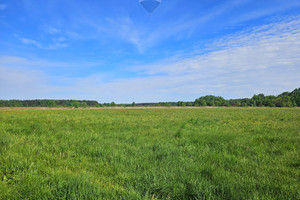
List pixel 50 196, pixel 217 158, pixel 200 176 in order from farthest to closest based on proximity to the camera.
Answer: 1. pixel 217 158
2. pixel 200 176
3. pixel 50 196

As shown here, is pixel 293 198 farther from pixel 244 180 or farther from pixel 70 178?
pixel 70 178

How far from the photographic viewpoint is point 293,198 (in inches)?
104

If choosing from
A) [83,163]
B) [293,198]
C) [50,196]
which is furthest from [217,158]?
[50,196]

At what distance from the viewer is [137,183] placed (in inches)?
120

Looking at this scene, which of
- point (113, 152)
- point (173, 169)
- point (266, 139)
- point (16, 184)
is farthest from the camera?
point (266, 139)

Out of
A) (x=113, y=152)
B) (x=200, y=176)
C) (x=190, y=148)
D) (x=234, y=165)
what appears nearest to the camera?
(x=200, y=176)

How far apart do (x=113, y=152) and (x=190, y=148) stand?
2458 millimetres


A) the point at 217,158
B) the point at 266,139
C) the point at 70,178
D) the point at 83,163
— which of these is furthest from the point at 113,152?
the point at 266,139

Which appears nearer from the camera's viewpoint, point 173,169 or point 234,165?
point 173,169

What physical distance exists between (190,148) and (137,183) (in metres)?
2.81

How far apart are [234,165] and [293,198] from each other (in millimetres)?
1417

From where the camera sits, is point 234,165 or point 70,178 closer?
point 70,178

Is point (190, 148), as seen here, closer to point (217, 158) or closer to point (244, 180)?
point (217, 158)

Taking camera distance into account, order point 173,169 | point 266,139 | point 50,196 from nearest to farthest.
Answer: point 50,196 → point 173,169 → point 266,139
